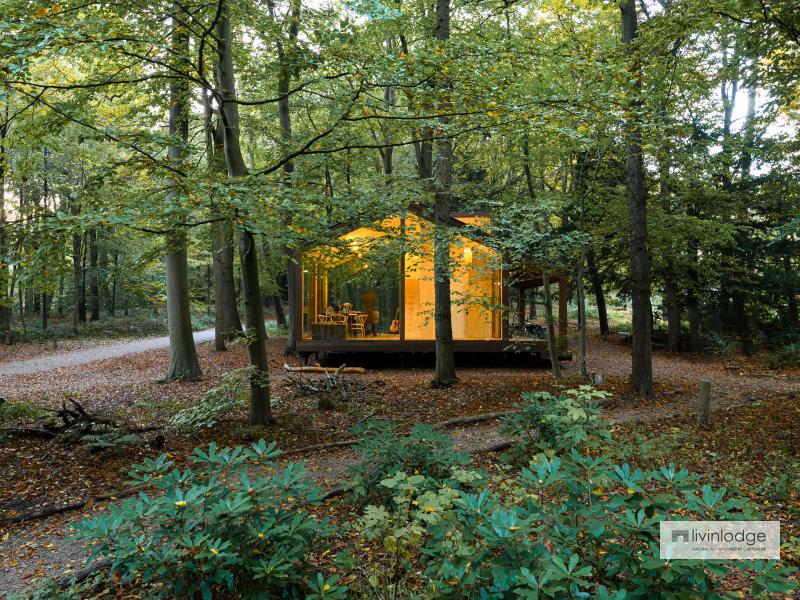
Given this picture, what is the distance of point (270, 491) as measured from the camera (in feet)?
8.86

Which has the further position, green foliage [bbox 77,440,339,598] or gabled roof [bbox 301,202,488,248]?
gabled roof [bbox 301,202,488,248]

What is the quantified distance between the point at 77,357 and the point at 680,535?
62.0 feet

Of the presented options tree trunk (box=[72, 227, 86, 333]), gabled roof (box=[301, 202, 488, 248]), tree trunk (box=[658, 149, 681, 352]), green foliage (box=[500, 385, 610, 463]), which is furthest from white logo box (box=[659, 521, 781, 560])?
tree trunk (box=[72, 227, 86, 333])

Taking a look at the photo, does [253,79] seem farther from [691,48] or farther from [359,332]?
[359,332]

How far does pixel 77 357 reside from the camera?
1647 cm

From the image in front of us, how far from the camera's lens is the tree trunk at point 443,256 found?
9.29 m

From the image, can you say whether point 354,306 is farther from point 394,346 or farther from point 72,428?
point 72,428

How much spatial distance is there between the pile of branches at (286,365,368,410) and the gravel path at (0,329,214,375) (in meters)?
8.88

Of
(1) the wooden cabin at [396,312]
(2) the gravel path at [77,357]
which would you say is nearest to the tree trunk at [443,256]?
(1) the wooden cabin at [396,312]

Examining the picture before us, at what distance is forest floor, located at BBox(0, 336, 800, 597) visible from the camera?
4.55 meters

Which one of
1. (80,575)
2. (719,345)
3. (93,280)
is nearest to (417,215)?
(80,575)

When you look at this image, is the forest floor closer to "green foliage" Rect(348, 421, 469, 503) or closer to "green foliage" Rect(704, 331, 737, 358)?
"green foliage" Rect(704, 331, 737, 358)

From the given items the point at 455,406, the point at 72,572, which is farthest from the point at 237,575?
the point at 455,406

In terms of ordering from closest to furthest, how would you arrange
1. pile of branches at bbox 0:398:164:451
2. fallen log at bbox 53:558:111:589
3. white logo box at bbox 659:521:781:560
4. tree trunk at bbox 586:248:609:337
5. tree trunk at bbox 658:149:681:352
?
white logo box at bbox 659:521:781:560, fallen log at bbox 53:558:111:589, pile of branches at bbox 0:398:164:451, tree trunk at bbox 658:149:681:352, tree trunk at bbox 586:248:609:337
